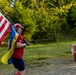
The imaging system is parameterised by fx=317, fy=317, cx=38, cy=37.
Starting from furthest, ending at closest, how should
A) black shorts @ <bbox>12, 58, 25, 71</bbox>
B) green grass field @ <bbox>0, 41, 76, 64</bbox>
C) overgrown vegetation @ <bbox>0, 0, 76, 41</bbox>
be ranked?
1. overgrown vegetation @ <bbox>0, 0, 76, 41</bbox>
2. green grass field @ <bbox>0, 41, 76, 64</bbox>
3. black shorts @ <bbox>12, 58, 25, 71</bbox>

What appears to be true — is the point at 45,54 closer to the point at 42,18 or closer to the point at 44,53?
the point at 44,53

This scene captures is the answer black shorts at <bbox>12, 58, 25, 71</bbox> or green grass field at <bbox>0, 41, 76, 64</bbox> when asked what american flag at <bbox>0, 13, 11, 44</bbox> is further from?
green grass field at <bbox>0, 41, 76, 64</bbox>

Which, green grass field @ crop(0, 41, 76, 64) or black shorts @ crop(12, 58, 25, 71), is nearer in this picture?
black shorts @ crop(12, 58, 25, 71)

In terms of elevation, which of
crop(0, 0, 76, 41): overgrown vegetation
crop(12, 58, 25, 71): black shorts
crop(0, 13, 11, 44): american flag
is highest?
crop(0, 13, 11, 44): american flag

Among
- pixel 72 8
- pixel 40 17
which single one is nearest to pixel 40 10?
pixel 40 17

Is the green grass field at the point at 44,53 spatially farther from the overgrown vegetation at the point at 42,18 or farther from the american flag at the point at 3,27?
the overgrown vegetation at the point at 42,18

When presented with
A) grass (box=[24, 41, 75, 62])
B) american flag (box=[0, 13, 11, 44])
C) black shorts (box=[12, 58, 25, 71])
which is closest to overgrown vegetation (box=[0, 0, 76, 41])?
grass (box=[24, 41, 75, 62])

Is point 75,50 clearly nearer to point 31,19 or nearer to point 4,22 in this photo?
point 4,22

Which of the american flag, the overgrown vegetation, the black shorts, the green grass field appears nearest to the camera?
the black shorts

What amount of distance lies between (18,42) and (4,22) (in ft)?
2.25

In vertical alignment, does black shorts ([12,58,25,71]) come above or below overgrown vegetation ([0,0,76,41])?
above

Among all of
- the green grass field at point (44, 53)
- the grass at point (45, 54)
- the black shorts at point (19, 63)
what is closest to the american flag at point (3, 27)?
the black shorts at point (19, 63)

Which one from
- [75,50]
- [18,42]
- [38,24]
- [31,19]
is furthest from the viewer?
[38,24]

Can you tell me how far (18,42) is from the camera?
8.17 metres
